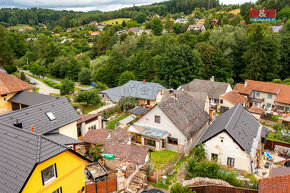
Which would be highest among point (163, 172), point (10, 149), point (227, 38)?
point (227, 38)

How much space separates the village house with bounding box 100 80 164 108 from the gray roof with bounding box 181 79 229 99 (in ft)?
19.4

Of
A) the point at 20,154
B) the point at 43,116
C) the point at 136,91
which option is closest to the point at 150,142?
the point at 43,116

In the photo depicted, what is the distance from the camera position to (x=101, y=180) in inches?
662

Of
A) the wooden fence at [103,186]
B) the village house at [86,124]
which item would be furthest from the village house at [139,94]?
the wooden fence at [103,186]

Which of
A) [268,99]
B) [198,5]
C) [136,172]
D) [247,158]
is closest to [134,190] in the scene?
[136,172]

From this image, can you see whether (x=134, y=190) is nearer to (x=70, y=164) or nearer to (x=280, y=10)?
(x=70, y=164)

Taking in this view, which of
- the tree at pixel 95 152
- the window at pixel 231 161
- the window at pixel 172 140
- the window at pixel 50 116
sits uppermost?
the window at pixel 50 116

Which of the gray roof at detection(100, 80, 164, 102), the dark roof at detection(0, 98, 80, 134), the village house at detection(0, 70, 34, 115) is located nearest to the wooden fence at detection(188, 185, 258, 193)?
the dark roof at detection(0, 98, 80, 134)

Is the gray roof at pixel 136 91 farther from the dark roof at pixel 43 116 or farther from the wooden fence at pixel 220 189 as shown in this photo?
the wooden fence at pixel 220 189

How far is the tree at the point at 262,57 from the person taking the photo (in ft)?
163

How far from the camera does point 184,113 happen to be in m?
27.9

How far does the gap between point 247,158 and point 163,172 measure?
8.21m

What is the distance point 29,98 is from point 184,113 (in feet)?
70.1

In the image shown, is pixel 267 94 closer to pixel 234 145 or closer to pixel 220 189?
pixel 234 145
